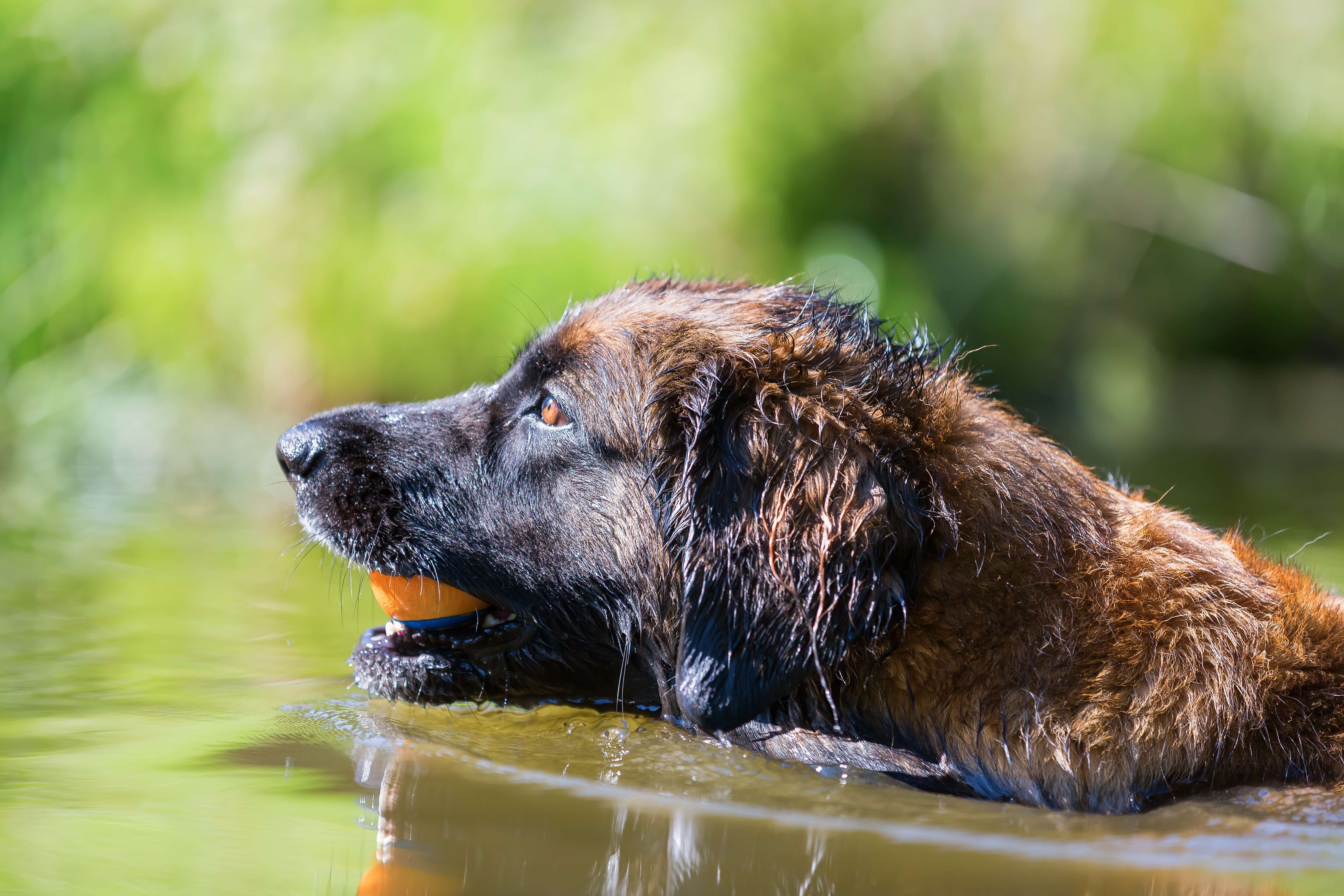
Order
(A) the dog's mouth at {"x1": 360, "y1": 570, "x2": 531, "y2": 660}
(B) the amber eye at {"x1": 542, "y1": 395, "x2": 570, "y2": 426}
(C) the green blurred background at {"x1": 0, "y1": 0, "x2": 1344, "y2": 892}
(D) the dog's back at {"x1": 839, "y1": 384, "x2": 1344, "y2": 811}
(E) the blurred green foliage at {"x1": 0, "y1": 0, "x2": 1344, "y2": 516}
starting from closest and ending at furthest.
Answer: (D) the dog's back at {"x1": 839, "y1": 384, "x2": 1344, "y2": 811} → (B) the amber eye at {"x1": 542, "y1": 395, "x2": 570, "y2": 426} → (A) the dog's mouth at {"x1": 360, "y1": 570, "x2": 531, "y2": 660} → (C) the green blurred background at {"x1": 0, "y1": 0, "x2": 1344, "y2": 892} → (E) the blurred green foliage at {"x1": 0, "y1": 0, "x2": 1344, "y2": 516}

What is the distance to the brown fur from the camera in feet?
10.6

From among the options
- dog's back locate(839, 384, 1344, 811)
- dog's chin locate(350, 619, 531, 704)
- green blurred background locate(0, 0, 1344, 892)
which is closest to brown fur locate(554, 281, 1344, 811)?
dog's back locate(839, 384, 1344, 811)

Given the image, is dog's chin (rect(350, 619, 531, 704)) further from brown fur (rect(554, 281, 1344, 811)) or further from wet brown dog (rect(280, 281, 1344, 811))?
brown fur (rect(554, 281, 1344, 811))

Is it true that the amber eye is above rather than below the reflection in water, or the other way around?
above

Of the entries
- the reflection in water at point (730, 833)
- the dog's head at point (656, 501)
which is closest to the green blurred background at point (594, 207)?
the dog's head at point (656, 501)

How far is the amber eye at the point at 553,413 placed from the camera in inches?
150

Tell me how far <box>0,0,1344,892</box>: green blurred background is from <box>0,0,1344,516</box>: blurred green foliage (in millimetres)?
24

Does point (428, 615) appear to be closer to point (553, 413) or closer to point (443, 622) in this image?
point (443, 622)

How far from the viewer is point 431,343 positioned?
384 inches

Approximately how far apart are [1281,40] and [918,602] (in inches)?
370

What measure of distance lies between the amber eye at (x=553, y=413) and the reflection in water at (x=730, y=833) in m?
0.95

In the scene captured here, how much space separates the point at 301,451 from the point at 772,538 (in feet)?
5.20

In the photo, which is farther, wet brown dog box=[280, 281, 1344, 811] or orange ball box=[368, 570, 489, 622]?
orange ball box=[368, 570, 489, 622]

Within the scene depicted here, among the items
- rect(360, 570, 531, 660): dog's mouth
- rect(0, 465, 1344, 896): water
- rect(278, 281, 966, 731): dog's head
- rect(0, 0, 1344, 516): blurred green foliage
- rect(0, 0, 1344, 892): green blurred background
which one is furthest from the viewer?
rect(0, 0, 1344, 516): blurred green foliage
